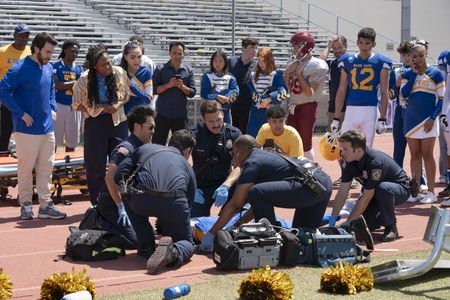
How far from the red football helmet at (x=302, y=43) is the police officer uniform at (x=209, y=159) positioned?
2.55 metres

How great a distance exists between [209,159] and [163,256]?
2150 millimetres

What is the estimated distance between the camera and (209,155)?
343 inches

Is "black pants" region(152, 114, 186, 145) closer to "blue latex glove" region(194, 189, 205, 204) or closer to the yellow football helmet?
the yellow football helmet

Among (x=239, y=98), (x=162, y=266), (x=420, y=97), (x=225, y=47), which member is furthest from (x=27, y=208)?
(x=225, y=47)

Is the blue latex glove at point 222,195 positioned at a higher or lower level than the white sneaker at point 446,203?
higher

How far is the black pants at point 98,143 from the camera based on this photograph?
9219mm

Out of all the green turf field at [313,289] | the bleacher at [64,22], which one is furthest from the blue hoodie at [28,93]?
the bleacher at [64,22]

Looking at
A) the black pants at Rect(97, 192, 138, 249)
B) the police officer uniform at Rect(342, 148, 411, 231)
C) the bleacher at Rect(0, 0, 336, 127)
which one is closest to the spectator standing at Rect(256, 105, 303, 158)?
the police officer uniform at Rect(342, 148, 411, 231)

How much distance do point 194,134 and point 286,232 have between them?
2084 mm

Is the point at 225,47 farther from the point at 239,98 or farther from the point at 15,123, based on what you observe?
the point at 15,123

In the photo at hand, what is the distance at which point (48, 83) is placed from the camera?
9.30 m

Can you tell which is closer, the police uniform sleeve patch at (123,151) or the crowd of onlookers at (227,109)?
the police uniform sleeve patch at (123,151)

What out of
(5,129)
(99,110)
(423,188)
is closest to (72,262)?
(99,110)

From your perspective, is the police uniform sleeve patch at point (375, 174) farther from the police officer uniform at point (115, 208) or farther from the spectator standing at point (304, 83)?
the spectator standing at point (304, 83)
